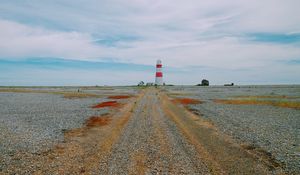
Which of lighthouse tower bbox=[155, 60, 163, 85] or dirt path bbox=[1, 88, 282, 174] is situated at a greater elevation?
lighthouse tower bbox=[155, 60, 163, 85]

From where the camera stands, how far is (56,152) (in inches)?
452

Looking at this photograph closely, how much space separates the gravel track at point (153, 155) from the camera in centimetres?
906

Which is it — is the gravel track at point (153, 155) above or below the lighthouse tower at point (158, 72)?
below

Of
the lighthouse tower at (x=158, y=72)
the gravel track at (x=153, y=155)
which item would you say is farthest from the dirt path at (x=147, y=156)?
the lighthouse tower at (x=158, y=72)

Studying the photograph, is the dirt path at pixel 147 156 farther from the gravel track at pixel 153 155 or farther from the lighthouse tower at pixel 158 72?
the lighthouse tower at pixel 158 72

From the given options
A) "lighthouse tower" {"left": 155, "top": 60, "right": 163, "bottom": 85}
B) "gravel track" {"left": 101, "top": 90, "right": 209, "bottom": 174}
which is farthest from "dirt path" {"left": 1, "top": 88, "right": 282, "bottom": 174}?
"lighthouse tower" {"left": 155, "top": 60, "right": 163, "bottom": 85}

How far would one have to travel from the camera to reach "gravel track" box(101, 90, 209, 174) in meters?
9.06

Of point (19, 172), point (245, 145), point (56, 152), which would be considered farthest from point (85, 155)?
point (245, 145)

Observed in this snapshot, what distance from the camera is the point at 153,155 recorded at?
1083 centimetres

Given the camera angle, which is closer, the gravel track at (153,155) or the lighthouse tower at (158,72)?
the gravel track at (153,155)

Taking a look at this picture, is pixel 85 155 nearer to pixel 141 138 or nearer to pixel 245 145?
pixel 141 138

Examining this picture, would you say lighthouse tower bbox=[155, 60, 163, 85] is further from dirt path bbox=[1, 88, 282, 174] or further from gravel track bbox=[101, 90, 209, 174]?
dirt path bbox=[1, 88, 282, 174]

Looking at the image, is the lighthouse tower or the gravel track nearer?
the gravel track

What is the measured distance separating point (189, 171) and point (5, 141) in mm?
10928
